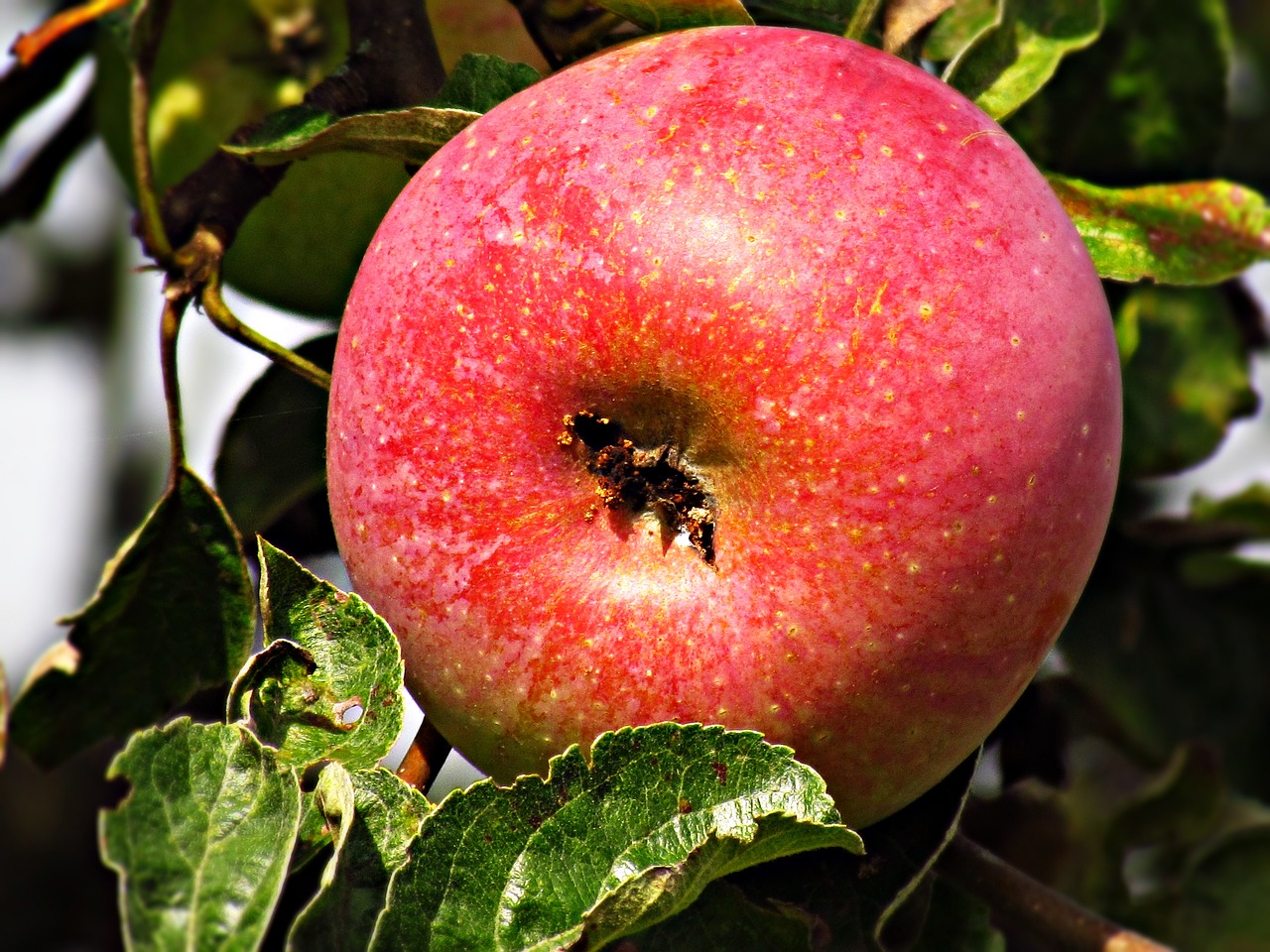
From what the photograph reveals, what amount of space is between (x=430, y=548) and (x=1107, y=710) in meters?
1.01

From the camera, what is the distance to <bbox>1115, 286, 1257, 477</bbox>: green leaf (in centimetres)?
148

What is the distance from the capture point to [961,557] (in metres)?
0.72

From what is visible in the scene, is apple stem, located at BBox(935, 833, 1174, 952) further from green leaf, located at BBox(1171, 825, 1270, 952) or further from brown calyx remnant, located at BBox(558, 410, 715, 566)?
green leaf, located at BBox(1171, 825, 1270, 952)

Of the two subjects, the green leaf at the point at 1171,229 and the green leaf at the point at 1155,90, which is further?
the green leaf at the point at 1155,90

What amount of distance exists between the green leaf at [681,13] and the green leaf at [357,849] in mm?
532

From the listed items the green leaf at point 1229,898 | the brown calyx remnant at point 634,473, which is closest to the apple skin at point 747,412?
the brown calyx remnant at point 634,473

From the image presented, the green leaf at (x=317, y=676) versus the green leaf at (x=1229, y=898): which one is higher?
the green leaf at (x=317, y=676)

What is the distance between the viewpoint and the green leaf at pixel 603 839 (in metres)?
0.70

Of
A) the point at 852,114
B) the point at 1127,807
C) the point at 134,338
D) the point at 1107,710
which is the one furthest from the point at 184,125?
the point at 1127,807

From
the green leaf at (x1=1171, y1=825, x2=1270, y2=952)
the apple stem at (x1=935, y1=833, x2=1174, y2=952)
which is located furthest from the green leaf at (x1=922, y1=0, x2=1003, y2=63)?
the green leaf at (x1=1171, y1=825, x2=1270, y2=952)

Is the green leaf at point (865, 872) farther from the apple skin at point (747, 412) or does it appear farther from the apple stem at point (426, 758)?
the apple stem at point (426, 758)

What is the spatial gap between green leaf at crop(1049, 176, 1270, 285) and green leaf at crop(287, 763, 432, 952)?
24.6 inches

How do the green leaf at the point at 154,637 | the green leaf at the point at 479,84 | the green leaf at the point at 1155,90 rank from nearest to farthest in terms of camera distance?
the green leaf at the point at 479,84 < the green leaf at the point at 154,637 < the green leaf at the point at 1155,90

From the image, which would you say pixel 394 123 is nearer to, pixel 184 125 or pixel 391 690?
pixel 391 690
